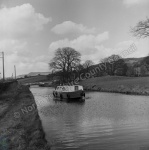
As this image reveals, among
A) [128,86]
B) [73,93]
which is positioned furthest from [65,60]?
[73,93]

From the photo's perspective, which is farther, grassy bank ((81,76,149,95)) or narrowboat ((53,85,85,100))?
grassy bank ((81,76,149,95))

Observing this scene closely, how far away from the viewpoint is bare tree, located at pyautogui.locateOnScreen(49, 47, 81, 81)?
271 ft

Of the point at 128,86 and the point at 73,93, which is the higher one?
the point at 128,86

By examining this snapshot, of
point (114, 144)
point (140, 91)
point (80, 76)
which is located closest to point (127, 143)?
point (114, 144)

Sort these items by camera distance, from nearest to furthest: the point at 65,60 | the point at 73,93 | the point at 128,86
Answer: the point at 73,93
the point at 128,86
the point at 65,60

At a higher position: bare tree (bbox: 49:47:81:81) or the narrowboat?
bare tree (bbox: 49:47:81:81)

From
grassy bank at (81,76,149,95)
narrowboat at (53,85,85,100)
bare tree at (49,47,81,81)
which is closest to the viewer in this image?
narrowboat at (53,85,85,100)

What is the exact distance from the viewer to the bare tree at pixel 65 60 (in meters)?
82.5

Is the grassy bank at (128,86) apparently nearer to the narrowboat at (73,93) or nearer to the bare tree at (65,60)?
the narrowboat at (73,93)

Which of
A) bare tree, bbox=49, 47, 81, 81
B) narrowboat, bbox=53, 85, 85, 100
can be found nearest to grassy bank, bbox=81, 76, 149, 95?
narrowboat, bbox=53, 85, 85, 100

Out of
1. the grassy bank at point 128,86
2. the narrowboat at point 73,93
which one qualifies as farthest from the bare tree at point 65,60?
the narrowboat at point 73,93

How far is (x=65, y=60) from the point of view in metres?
83.6

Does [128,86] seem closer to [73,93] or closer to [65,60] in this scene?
[73,93]

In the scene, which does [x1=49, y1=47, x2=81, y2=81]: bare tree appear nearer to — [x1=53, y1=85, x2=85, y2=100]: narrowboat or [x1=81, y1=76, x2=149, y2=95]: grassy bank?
[x1=81, y1=76, x2=149, y2=95]: grassy bank
